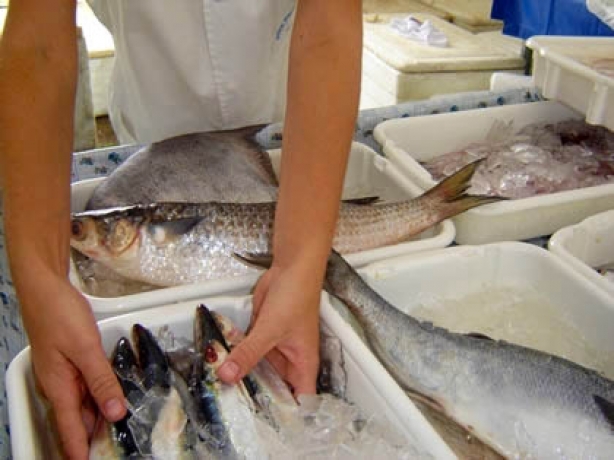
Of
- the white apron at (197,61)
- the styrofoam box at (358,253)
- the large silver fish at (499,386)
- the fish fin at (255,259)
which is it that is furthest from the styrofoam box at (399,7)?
the large silver fish at (499,386)

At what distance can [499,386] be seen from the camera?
2.77 ft

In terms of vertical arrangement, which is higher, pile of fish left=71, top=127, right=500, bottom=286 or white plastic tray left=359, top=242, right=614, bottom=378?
pile of fish left=71, top=127, right=500, bottom=286

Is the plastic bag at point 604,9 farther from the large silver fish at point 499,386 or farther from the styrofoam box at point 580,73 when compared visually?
the large silver fish at point 499,386

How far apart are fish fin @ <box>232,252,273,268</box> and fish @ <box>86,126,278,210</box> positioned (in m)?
0.23

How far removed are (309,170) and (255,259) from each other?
0.24 metres

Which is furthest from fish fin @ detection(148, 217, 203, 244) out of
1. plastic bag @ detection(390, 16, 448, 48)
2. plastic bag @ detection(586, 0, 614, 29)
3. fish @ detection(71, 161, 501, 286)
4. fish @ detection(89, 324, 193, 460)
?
plastic bag @ detection(390, 16, 448, 48)

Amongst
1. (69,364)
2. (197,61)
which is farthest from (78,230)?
(197,61)

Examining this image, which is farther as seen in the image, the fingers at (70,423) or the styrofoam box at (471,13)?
the styrofoam box at (471,13)

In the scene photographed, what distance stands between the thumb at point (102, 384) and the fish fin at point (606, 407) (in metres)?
0.57

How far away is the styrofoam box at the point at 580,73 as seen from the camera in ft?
4.82

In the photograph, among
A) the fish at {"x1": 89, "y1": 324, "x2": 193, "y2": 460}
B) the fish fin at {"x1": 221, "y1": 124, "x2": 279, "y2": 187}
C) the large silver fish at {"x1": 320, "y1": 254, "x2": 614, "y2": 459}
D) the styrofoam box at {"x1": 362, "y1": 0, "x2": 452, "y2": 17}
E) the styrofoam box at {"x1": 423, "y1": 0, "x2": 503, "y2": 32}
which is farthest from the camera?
the styrofoam box at {"x1": 362, "y1": 0, "x2": 452, "y2": 17}

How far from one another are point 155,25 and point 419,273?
82cm

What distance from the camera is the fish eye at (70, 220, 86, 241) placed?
107 centimetres

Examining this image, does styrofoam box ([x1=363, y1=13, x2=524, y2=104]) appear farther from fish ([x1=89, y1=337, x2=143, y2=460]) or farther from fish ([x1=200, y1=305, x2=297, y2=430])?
fish ([x1=89, y1=337, x2=143, y2=460])
